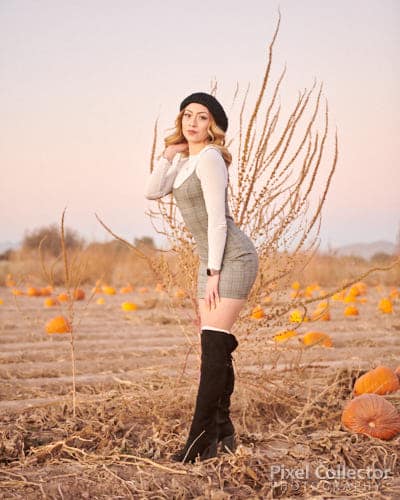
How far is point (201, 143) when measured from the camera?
275cm

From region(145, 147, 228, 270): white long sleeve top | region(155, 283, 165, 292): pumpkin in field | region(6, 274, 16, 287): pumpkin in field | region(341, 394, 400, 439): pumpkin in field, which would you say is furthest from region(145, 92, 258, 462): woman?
region(6, 274, 16, 287): pumpkin in field

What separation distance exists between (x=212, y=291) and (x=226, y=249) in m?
0.19

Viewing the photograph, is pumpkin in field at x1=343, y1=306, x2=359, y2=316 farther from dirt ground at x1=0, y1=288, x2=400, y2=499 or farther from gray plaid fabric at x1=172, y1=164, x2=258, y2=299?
gray plaid fabric at x1=172, y1=164, x2=258, y2=299

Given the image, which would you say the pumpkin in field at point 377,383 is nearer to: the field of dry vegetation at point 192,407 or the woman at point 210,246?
the field of dry vegetation at point 192,407

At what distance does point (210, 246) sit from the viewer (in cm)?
253

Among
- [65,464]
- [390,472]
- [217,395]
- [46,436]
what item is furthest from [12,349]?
[390,472]

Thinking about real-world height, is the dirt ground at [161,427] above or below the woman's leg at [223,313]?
below

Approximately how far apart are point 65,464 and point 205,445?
2.12 ft

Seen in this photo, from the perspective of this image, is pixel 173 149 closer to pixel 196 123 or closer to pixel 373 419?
pixel 196 123

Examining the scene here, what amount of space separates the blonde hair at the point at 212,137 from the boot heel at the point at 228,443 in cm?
130

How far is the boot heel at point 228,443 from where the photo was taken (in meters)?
2.84

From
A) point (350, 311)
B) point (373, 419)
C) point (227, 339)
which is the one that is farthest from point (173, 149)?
point (350, 311)

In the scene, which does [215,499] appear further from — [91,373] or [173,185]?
[91,373]

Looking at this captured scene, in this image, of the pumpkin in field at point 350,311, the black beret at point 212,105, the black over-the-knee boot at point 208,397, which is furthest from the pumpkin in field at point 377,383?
the pumpkin in field at point 350,311
